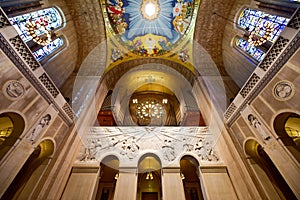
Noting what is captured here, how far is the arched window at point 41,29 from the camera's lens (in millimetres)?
4980

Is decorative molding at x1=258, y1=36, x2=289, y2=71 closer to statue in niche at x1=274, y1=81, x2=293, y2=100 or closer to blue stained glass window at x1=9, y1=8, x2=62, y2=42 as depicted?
statue in niche at x1=274, y1=81, x2=293, y2=100

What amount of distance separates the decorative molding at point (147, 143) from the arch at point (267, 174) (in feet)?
4.44

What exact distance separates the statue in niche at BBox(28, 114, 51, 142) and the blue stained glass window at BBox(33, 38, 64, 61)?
9.34 feet

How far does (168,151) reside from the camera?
6422 mm

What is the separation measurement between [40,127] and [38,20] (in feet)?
15.6

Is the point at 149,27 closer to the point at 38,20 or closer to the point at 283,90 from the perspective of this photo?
the point at 38,20

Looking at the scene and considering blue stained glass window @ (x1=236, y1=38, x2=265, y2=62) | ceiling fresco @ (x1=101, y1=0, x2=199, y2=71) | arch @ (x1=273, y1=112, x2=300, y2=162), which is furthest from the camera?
ceiling fresco @ (x1=101, y1=0, x2=199, y2=71)

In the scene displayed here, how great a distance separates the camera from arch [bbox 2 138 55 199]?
451 cm

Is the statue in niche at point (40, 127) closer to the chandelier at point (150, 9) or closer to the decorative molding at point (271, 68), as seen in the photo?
the decorative molding at point (271, 68)

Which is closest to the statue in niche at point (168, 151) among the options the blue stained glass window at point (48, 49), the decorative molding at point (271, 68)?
the decorative molding at point (271, 68)

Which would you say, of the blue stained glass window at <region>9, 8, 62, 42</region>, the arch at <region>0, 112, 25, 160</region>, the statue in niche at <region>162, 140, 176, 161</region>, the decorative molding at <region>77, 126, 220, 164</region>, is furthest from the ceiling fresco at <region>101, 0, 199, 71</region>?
the arch at <region>0, 112, 25, 160</region>

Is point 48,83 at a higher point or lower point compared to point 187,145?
higher

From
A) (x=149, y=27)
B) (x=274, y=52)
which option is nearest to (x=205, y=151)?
(x=274, y=52)

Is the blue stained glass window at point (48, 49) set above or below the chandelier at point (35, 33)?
above
